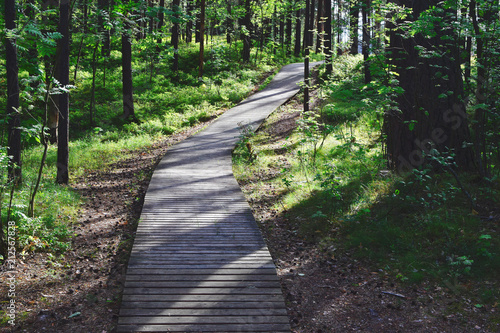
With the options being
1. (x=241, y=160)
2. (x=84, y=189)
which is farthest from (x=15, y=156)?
(x=241, y=160)

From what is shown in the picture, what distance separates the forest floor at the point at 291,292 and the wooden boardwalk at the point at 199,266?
0.36 meters

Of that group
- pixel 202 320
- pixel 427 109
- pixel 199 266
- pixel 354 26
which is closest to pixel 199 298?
pixel 202 320

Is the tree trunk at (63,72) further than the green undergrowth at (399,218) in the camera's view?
Yes

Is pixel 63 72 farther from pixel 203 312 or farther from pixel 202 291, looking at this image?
pixel 203 312

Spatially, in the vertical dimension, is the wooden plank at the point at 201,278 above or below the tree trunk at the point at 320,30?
below

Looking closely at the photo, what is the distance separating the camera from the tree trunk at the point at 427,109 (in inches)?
276

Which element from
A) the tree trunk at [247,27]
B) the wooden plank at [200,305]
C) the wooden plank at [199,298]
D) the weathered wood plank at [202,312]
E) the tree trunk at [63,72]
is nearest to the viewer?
the weathered wood plank at [202,312]

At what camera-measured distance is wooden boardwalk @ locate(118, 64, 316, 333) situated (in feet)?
13.7

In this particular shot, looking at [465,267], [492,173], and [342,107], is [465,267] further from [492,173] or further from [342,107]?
[342,107]

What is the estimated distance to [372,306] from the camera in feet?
15.6

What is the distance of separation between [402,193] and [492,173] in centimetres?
170

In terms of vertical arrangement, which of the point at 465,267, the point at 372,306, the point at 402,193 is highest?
the point at 402,193

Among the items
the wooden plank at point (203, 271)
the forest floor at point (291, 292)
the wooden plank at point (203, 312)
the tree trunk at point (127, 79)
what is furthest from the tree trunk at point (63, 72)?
the tree trunk at point (127, 79)

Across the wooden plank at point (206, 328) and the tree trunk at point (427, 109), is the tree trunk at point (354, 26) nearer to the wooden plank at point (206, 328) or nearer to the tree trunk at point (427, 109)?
Result: the tree trunk at point (427, 109)
